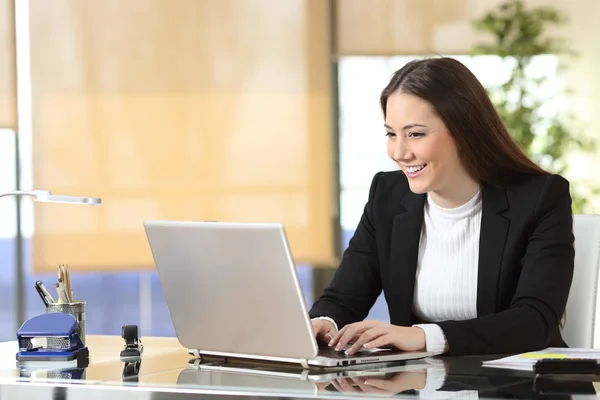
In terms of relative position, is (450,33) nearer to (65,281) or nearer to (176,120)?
(176,120)

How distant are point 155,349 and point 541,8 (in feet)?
12.5

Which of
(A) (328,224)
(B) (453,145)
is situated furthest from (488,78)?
(B) (453,145)

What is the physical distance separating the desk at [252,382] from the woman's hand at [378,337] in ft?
0.20

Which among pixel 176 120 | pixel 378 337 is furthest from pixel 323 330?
pixel 176 120

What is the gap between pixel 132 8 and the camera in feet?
18.2

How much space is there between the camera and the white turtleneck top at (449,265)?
2254 mm

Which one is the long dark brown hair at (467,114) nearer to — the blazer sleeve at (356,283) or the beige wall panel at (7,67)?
the blazer sleeve at (356,283)

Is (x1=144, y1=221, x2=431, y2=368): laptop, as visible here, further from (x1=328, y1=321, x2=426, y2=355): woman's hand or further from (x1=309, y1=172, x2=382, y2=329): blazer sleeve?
(x1=309, y1=172, x2=382, y2=329): blazer sleeve

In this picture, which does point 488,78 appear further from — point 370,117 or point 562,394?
point 562,394

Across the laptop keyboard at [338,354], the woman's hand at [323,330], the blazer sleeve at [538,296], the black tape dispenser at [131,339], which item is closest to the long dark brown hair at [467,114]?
the blazer sleeve at [538,296]

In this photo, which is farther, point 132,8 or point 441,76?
point 132,8

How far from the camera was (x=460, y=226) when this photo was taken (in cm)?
230

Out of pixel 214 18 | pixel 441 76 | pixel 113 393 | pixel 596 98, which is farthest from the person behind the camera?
pixel 214 18

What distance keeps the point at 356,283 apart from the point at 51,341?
2.71 feet
